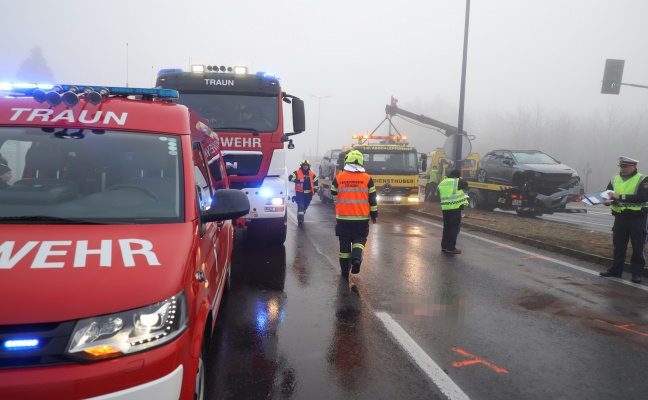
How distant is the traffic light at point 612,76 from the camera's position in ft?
A: 58.7

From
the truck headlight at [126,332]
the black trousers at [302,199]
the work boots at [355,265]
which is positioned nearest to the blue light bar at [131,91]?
the truck headlight at [126,332]

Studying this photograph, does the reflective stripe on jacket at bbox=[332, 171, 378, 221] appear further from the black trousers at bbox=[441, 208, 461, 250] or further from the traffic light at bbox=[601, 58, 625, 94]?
the traffic light at bbox=[601, 58, 625, 94]

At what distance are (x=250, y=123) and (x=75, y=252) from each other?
6.87m

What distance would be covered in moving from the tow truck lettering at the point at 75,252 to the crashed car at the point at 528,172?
1545 centimetres

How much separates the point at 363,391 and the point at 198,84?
7.31m

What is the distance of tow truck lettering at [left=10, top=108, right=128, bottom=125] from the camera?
10.8 ft

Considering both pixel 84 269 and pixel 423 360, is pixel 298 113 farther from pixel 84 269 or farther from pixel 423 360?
Result: pixel 84 269

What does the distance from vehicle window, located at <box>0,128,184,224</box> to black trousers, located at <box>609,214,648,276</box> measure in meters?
6.84

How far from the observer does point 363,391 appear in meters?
3.51

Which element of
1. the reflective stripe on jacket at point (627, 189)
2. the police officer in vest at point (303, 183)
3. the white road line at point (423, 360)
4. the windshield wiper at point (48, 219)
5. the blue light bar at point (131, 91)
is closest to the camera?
the windshield wiper at point (48, 219)

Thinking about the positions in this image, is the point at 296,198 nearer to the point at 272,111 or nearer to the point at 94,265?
the point at 272,111

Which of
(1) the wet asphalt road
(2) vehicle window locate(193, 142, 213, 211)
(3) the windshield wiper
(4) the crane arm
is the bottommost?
(1) the wet asphalt road

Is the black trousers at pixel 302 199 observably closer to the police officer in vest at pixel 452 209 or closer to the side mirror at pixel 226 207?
the police officer in vest at pixel 452 209

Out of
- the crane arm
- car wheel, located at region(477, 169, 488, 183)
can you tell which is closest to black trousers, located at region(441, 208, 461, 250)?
car wheel, located at region(477, 169, 488, 183)
